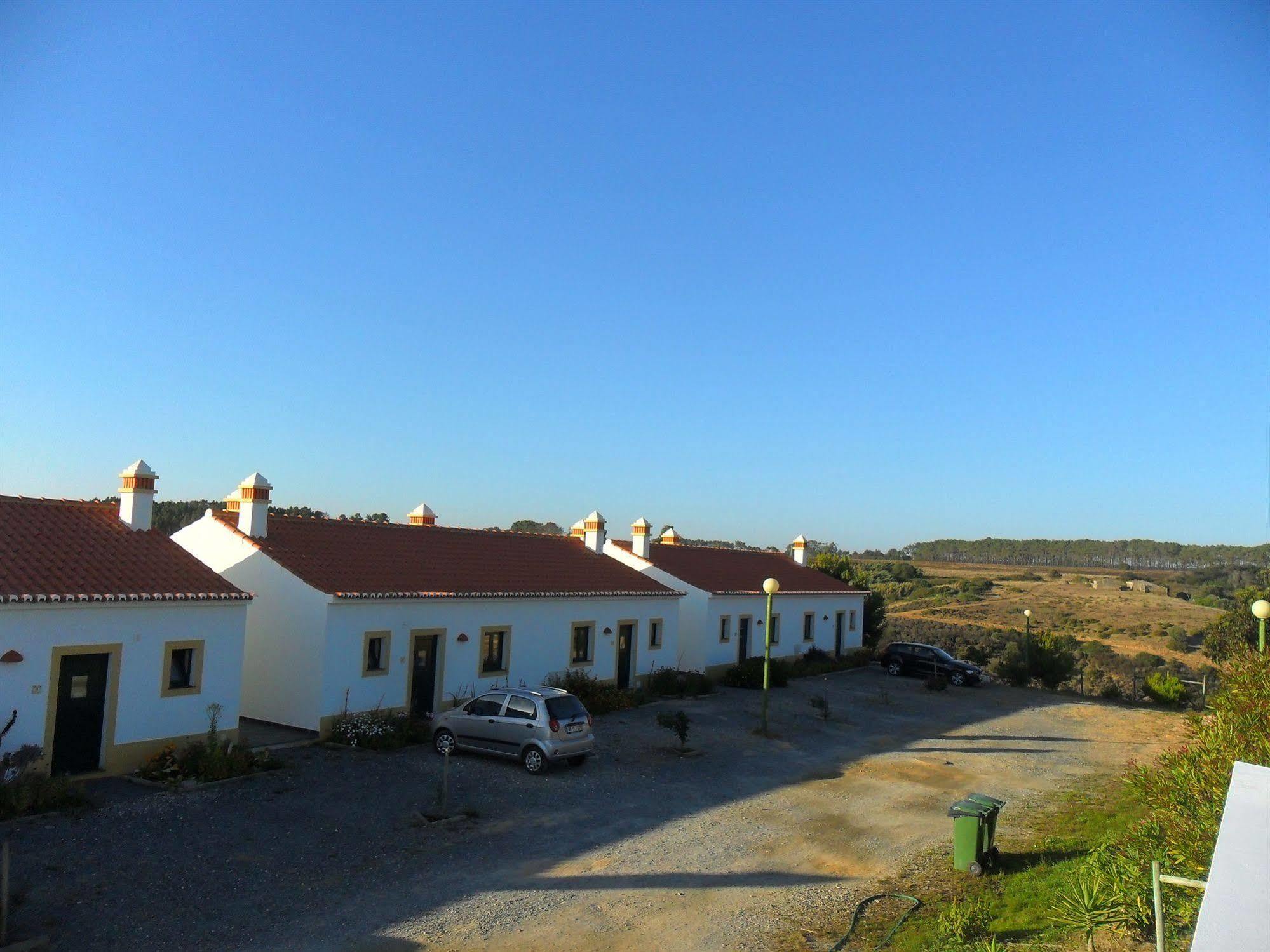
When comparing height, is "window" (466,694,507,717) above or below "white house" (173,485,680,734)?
below

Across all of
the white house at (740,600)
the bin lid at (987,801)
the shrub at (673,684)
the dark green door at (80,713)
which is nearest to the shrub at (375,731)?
the dark green door at (80,713)

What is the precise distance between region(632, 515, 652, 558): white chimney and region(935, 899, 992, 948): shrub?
24358 millimetres

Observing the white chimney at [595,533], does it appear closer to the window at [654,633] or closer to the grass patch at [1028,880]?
the window at [654,633]

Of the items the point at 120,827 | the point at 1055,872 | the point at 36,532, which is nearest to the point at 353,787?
the point at 120,827

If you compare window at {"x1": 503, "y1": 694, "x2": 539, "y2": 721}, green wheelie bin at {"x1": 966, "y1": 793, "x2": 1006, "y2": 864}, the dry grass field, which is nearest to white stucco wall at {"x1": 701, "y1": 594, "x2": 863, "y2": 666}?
window at {"x1": 503, "y1": 694, "x2": 539, "y2": 721}

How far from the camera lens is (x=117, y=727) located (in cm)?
1577

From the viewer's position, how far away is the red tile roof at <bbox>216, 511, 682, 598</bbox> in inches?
829

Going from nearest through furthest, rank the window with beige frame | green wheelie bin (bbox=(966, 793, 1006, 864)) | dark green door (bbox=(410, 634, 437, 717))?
green wheelie bin (bbox=(966, 793, 1006, 864))
dark green door (bbox=(410, 634, 437, 717))
the window with beige frame

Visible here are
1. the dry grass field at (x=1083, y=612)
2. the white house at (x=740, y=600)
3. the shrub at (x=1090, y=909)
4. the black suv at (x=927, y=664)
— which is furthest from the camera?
the dry grass field at (x=1083, y=612)

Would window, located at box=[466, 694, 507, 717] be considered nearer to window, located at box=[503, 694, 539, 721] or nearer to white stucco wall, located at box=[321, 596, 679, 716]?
window, located at box=[503, 694, 539, 721]

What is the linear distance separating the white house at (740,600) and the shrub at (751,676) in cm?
90

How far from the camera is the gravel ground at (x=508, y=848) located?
10008 mm

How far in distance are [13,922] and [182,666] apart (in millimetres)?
7867

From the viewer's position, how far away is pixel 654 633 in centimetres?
3009
